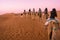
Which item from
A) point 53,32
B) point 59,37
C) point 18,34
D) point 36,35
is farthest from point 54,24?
point 18,34

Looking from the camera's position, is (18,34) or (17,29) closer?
(18,34)

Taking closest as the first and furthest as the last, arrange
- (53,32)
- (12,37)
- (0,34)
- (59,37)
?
(53,32), (59,37), (12,37), (0,34)

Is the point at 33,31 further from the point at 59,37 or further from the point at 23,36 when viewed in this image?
the point at 59,37

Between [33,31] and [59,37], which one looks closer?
[59,37]

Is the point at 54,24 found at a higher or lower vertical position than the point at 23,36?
higher

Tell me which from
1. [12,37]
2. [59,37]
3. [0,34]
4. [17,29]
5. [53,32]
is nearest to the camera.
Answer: [53,32]

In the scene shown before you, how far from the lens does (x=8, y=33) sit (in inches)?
819

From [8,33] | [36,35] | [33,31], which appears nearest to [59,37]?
[36,35]

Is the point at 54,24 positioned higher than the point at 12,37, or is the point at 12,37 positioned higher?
the point at 54,24

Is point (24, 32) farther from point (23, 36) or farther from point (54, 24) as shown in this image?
point (54, 24)

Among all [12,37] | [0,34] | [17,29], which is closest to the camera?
[12,37]

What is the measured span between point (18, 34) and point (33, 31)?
4.82ft

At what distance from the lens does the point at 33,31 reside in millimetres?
20891

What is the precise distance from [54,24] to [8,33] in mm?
6915
